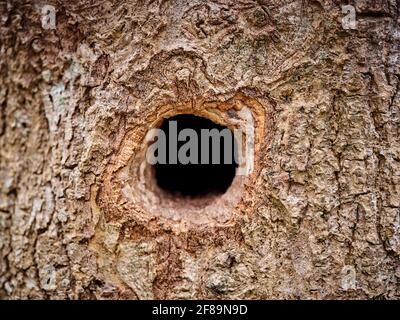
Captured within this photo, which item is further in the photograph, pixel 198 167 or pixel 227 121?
pixel 198 167

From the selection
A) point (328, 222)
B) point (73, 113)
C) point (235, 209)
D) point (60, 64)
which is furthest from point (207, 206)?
point (60, 64)

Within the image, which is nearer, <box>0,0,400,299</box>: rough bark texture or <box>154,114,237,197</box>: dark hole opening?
<box>0,0,400,299</box>: rough bark texture

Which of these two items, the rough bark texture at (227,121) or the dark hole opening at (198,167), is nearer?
the rough bark texture at (227,121)

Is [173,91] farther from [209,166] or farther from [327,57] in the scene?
[209,166]
